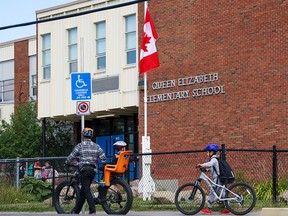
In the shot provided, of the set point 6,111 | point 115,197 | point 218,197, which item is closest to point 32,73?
point 6,111

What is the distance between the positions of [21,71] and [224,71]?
69.5 ft

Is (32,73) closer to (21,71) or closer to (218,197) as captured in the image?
(21,71)

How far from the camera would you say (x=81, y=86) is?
→ 1881cm

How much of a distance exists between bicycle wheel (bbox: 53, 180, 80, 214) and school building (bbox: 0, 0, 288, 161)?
12.5 meters

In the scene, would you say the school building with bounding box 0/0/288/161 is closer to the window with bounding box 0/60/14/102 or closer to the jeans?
the window with bounding box 0/60/14/102

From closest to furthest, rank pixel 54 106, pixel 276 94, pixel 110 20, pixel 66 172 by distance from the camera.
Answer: pixel 66 172
pixel 276 94
pixel 110 20
pixel 54 106

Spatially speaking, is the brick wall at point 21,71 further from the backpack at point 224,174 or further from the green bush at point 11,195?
the backpack at point 224,174

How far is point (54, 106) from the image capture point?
129ft

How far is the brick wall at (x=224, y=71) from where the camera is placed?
29.8m

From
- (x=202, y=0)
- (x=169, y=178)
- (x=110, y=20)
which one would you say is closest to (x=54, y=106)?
(x=110, y=20)

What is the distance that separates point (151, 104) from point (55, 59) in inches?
270

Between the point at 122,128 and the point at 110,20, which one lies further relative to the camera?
the point at 122,128

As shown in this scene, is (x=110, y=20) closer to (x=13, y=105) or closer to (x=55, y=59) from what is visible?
(x=55, y=59)

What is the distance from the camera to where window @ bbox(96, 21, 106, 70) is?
121ft
